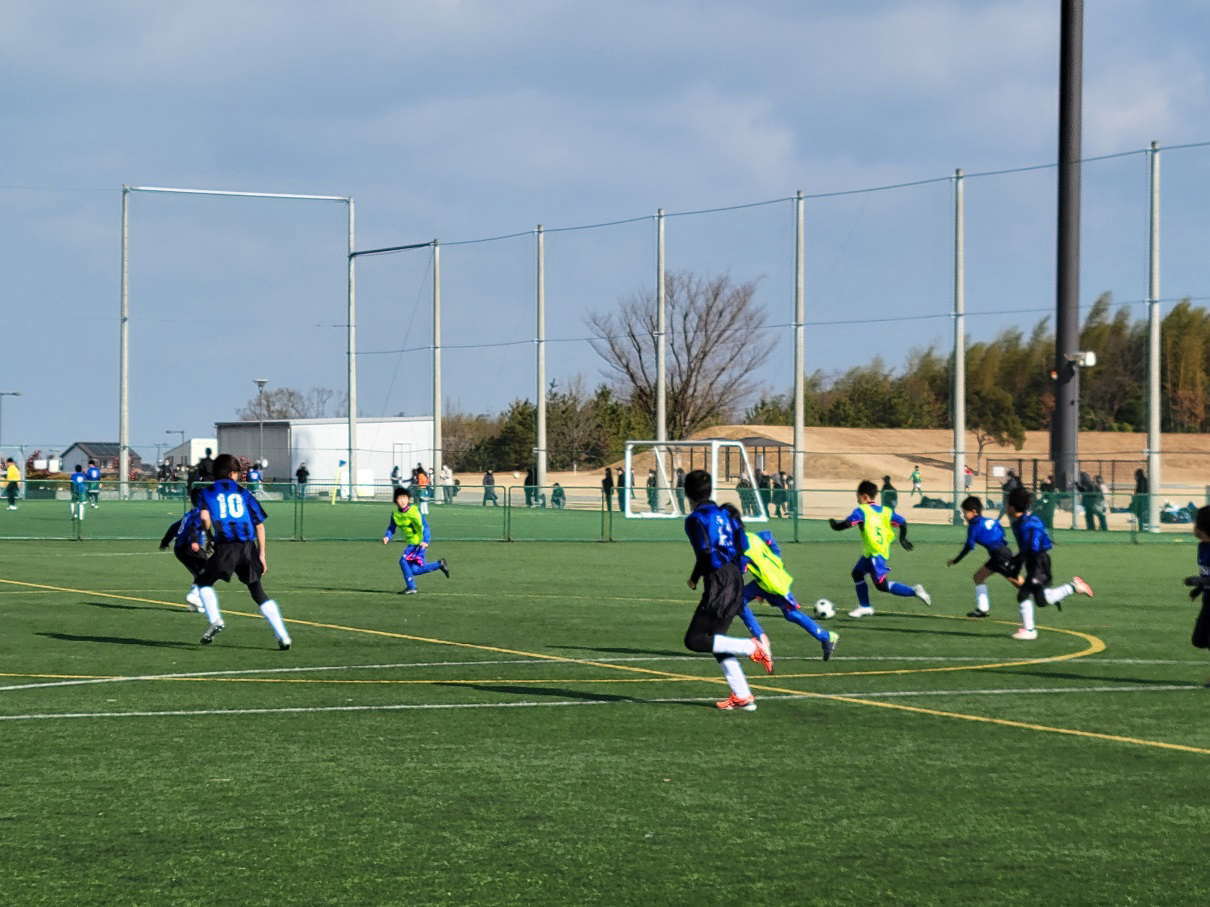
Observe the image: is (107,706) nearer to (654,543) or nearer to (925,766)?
(925,766)

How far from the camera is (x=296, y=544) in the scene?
37.7 m

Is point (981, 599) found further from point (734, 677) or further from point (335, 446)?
point (335, 446)

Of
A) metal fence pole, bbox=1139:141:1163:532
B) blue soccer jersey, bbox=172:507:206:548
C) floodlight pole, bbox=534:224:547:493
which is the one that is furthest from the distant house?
blue soccer jersey, bbox=172:507:206:548

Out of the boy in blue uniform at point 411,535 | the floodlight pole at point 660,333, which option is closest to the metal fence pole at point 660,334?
the floodlight pole at point 660,333

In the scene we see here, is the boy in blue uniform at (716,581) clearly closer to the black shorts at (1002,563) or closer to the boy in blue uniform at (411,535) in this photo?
the black shorts at (1002,563)

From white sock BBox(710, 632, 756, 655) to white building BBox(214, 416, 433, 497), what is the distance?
64.2 metres

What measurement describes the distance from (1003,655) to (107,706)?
8.28m

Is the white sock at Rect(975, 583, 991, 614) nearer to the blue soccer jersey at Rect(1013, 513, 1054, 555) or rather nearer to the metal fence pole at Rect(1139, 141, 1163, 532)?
the blue soccer jersey at Rect(1013, 513, 1054, 555)

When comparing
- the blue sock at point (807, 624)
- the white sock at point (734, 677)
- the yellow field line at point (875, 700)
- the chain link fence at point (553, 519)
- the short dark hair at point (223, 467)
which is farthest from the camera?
the chain link fence at point (553, 519)

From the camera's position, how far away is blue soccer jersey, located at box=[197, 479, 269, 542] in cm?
1521

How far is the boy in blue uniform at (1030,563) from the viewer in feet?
56.1

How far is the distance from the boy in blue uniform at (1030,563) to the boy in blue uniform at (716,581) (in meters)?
6.35

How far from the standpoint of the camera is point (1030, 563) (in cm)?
1722

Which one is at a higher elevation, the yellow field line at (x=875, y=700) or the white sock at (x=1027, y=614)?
the white sock at (x=1027, y=614)
